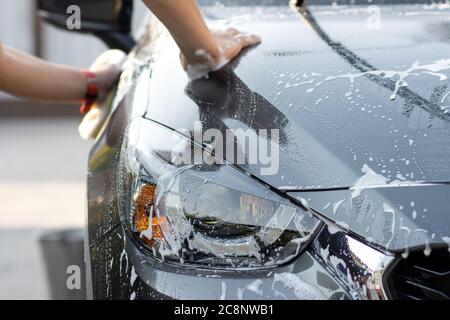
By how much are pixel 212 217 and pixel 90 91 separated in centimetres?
145

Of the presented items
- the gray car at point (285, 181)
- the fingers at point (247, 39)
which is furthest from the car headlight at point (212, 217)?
the fingers at point (247, 39)

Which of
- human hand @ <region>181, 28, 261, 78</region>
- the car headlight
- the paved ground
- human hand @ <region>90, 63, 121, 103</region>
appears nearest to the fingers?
human hand @ <region>181, 28, 261, 78</region>

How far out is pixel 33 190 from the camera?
639 cm

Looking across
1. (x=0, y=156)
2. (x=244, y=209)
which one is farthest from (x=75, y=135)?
(x=244, y=209)

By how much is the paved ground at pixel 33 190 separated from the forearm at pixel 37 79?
0.52 metres

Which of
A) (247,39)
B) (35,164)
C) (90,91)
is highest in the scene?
(247,39)

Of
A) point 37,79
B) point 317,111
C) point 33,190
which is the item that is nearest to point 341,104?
point 317,111

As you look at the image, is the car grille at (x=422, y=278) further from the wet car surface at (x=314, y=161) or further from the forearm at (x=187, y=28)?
the forearm at (x=187, y=28)

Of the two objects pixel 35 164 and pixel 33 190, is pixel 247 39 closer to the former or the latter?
pixel 33 190

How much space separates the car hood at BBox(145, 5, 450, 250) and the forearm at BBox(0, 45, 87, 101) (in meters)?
0.70

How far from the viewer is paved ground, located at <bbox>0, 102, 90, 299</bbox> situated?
451 centimetres

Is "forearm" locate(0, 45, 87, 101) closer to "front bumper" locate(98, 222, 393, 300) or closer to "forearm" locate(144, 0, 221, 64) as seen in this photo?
"forearm" locate(144, 0, 221, 64)

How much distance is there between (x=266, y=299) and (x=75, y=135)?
683cm

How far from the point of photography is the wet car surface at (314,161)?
71.4 inches
